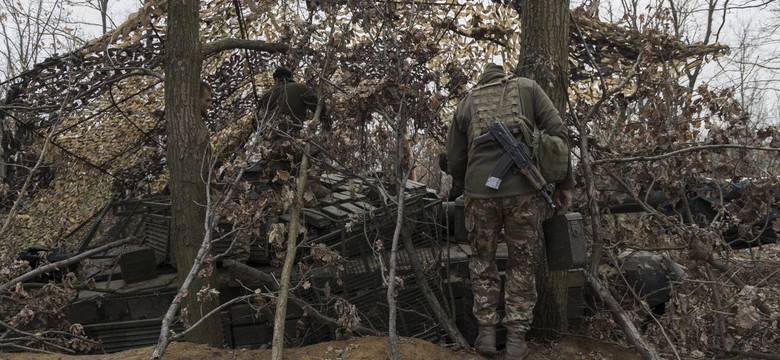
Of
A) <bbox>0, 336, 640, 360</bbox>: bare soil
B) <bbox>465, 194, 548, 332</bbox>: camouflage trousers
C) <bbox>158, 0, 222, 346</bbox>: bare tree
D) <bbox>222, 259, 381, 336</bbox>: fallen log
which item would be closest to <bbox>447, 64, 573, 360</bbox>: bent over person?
<bbox>465, 194, 548, 332</bbox>: camouflage trousers

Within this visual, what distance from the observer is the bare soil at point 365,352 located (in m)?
4.04

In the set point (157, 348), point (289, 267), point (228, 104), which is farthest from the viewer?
point (228, 104)

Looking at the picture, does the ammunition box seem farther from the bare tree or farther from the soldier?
the bare tree

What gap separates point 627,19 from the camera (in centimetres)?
488

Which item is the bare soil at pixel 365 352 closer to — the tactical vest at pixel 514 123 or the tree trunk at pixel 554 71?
the tree trunk at pixel 554 71

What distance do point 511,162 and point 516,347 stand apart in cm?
134

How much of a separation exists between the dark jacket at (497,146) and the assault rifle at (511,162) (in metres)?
0.06

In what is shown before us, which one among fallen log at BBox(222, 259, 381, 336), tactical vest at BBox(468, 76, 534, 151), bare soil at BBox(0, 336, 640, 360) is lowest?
bare soil at BBox(0, 336, 640, 360)

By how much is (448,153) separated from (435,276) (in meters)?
1.22

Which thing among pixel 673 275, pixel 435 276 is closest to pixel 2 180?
pixel 435 276

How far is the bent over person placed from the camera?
13.1 ft

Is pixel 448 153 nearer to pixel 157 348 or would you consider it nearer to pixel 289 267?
pixel 289 267

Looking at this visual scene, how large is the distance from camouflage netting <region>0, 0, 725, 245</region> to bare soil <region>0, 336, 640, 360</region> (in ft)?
5.49

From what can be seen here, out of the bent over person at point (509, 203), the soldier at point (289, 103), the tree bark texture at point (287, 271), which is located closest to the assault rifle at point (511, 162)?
the bent over person at point (509, 203)
